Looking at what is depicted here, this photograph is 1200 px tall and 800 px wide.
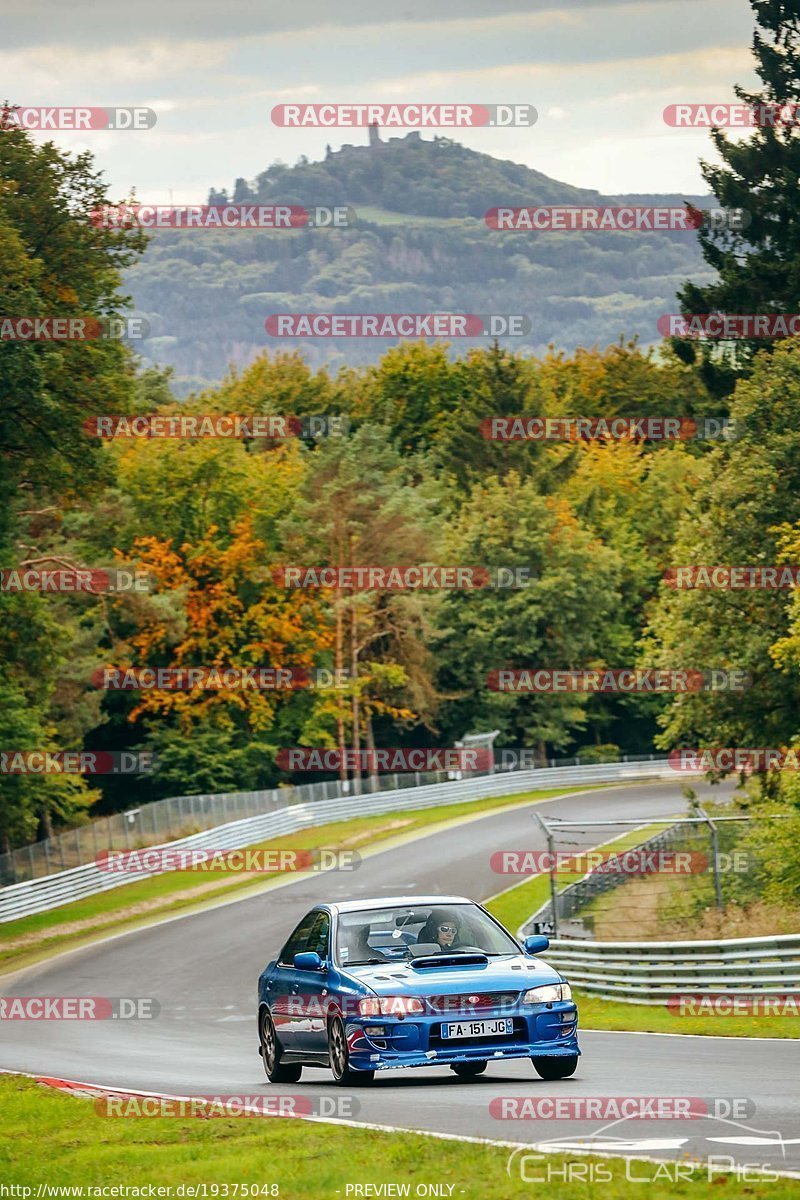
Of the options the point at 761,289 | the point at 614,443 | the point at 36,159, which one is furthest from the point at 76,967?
the point at 614,443

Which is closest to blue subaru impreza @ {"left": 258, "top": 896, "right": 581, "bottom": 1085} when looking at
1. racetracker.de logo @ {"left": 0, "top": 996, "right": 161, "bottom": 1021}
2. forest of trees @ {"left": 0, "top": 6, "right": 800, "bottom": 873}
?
racetracker.de logo @ {"left": 0, "top": 996, "right": 161, "bottom": 1021}

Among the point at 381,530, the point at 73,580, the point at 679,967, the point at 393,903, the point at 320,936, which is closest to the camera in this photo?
the point at 393,903

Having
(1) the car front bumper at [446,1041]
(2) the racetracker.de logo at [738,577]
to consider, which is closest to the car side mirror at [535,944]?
(1) the car front bumper at [446,1041]

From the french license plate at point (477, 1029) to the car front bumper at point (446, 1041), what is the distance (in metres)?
0.03

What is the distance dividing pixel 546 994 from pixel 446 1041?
2.57ft

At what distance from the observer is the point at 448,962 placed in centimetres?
1337

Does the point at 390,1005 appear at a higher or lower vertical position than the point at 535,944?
lower

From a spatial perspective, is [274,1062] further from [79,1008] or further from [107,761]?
[107,761]

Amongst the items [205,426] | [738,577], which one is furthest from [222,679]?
[738,577]

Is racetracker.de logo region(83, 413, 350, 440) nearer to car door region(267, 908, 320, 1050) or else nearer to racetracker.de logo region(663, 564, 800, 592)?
racetracker.de logo region(663, 564, 800, 592)

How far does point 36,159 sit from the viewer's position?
39.3 meters

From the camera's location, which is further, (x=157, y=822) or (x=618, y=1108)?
(x=157, y=822)

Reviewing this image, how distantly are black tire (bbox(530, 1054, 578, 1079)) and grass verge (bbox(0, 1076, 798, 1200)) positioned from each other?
2565 mm

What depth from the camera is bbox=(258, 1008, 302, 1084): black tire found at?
49.0ft
